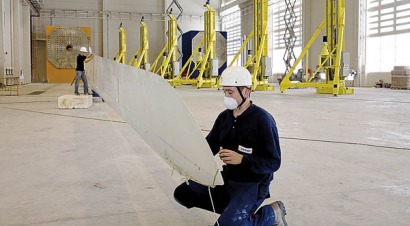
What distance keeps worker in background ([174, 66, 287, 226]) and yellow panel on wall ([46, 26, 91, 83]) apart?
23.6 meters

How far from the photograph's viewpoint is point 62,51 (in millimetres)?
24219

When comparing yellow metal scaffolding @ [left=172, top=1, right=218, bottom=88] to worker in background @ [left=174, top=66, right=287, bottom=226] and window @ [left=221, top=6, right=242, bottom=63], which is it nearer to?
window @ [left=221, top=6, right=242, bottom=63]

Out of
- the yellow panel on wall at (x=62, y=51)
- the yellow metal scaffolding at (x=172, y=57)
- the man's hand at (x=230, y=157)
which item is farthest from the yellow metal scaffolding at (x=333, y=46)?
the yellow panel on wall at (x=62, y=51)

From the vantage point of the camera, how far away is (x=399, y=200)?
2408 millimetres

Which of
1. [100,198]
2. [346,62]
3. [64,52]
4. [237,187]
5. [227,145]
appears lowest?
[100,198]

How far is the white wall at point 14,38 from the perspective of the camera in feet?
52.2

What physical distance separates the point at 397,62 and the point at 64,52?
58.1 ft

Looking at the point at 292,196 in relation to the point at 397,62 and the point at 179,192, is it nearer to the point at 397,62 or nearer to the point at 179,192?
the point at 179,192

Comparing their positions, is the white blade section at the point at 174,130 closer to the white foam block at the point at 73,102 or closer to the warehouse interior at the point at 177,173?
the warehouse interior at the point at 177,173

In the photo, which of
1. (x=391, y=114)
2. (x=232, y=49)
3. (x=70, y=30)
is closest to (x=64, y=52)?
(x=70, y=30)

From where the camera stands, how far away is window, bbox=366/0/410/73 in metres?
14.9

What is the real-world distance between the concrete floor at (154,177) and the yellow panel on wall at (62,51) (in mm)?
19766

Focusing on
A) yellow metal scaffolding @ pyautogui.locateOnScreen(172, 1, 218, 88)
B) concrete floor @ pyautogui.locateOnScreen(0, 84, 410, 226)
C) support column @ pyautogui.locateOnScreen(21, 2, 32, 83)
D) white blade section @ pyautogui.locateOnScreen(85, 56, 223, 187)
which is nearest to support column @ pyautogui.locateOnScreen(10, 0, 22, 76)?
support column @ pyautogui.locateOnScreen(21, 2, 32, 83)

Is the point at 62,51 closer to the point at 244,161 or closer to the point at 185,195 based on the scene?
the point at 185,195
